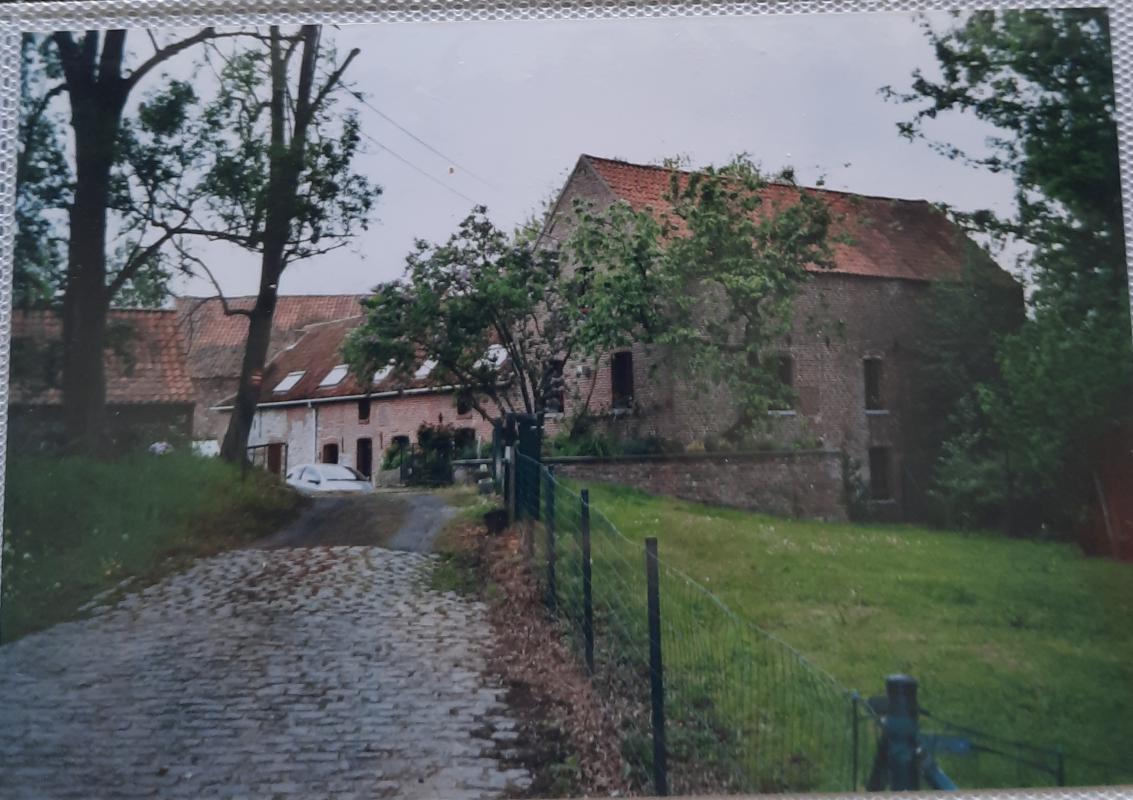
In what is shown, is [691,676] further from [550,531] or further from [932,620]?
[932,620]

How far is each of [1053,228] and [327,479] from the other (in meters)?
2.91

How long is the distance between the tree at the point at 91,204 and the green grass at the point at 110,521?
0.18 m

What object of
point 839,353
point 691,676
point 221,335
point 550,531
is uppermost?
point 221,335

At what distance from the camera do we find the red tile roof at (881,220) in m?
3.22

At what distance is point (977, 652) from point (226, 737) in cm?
257

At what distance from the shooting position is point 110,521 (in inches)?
127

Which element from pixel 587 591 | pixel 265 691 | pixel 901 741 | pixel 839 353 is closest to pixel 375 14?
pixel 839 353

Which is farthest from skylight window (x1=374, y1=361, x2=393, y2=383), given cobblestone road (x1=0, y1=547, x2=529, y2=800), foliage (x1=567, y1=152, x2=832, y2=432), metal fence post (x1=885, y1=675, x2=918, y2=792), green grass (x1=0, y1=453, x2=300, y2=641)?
metal fence post (x1=885, y1=675, x2=918, y2=792)

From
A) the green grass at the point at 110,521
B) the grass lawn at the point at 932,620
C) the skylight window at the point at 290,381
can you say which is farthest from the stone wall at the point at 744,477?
the green grass at the point at 110,521

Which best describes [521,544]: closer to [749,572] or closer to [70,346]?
[749,572]

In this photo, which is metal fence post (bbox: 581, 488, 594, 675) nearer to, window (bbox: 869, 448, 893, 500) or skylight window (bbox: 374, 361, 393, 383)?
skylight window (bbox: 374, 361, 393, 383)

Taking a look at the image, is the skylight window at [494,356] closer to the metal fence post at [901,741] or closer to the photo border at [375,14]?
the photo border at [375,14]

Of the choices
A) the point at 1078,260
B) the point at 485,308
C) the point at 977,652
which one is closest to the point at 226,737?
the point at 485,308

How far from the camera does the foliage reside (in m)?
3.25
